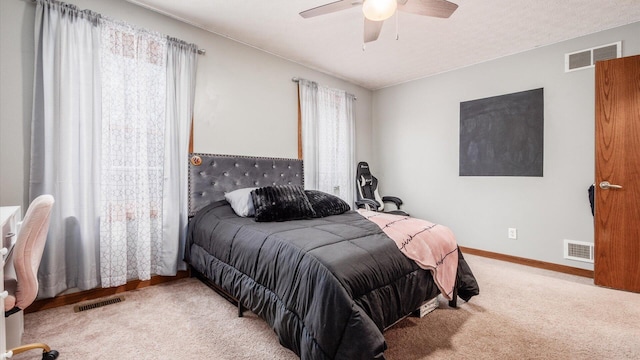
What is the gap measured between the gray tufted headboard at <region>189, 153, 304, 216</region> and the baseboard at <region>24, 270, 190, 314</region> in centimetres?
70

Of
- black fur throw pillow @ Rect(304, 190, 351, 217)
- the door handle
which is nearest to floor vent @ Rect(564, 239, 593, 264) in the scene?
Result: the door handle

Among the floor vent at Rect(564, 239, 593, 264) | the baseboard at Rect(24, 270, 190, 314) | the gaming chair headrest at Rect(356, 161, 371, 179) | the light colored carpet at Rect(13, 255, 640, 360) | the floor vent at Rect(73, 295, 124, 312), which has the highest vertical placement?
the gaming chair headrest at Rect(356, 161, 371, 179)

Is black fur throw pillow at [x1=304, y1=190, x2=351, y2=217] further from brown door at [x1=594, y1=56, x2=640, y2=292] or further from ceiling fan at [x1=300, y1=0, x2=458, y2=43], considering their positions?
brown door at [x1=594, y1=56, x2=640, y2=292]

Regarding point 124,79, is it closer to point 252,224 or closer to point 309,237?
point 252,224

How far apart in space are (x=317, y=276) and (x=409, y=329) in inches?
38.4

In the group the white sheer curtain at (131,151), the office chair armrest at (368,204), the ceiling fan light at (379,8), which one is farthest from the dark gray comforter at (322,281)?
the office chair armrest at (368,204)

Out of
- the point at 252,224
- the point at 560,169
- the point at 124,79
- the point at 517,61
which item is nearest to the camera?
the point at 252,224

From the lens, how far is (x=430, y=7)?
2.04 metres

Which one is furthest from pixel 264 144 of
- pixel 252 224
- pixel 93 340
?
pixel 93 340

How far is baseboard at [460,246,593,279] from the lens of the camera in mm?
3092

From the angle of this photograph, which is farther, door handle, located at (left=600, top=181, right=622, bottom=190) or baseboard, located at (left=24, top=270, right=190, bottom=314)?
door handle, located at (left=600, top=181, right=622, bottom=190)

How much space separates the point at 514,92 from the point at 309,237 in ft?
11.2

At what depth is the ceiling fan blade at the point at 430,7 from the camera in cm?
198

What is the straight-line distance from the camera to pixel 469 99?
3.93 metres
